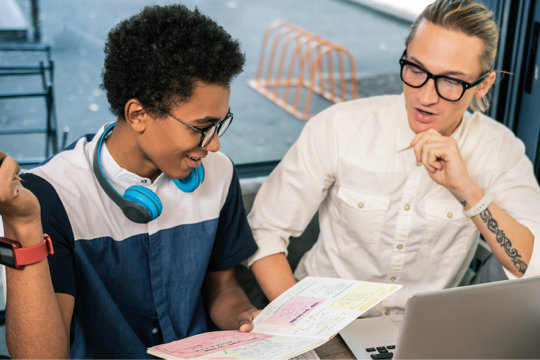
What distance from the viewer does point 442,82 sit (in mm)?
1361

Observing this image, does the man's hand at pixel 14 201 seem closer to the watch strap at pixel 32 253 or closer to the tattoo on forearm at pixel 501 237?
the watch strap at pixel 32 253

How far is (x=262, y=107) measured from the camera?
394 cm

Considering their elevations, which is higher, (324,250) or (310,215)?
(310,215)

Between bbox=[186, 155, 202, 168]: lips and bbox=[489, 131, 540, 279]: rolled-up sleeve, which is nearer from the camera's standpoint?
bbox=[186, 155, 202, 168]: lips

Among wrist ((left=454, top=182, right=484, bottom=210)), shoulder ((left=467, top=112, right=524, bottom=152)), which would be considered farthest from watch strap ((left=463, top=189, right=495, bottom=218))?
shoulder ((left=467, top=112, right=524, bottom=152))

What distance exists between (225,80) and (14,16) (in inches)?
63.0

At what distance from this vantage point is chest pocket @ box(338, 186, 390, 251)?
5.02 feet

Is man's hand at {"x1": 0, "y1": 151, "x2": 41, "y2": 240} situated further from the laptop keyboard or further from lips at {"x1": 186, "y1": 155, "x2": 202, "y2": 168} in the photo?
the laptop keyboard

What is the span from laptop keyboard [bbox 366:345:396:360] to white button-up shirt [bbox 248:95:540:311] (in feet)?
1.41

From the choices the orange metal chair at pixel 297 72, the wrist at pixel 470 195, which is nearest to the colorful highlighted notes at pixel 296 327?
the wrist at pixel 470 195

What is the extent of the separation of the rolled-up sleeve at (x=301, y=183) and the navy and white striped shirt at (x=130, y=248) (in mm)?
102

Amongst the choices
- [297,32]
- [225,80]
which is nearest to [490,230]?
[225,80]

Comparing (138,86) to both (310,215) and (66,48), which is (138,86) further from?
(66,48)

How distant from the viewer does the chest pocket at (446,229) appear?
1.51 metres
